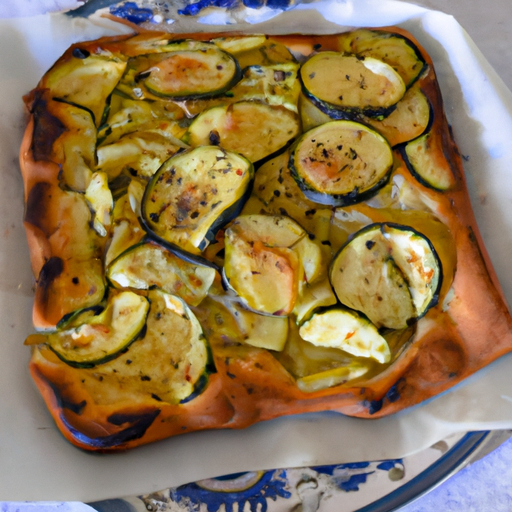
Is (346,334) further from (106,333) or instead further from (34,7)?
(34,7)

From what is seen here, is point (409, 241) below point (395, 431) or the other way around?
the other way around

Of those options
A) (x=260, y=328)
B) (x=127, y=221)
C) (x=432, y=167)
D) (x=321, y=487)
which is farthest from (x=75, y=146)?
(x=321, y=487)

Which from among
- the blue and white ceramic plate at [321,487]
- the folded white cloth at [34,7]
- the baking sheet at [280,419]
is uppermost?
the folded white cloth at [34,7]

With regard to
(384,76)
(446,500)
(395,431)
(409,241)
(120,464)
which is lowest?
(446,500)

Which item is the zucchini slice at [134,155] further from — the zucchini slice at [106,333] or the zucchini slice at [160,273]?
the zucchini slice at [106,333]

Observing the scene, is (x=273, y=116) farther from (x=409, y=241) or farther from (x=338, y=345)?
(x=338, y=345)

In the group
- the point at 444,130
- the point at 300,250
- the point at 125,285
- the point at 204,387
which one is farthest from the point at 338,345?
the point at 444,130

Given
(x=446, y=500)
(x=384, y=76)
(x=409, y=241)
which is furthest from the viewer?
(x=446, y=500)

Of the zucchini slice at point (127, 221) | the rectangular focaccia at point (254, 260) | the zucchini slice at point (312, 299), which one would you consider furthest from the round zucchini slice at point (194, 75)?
the zucchini slice at point (312, 299)
